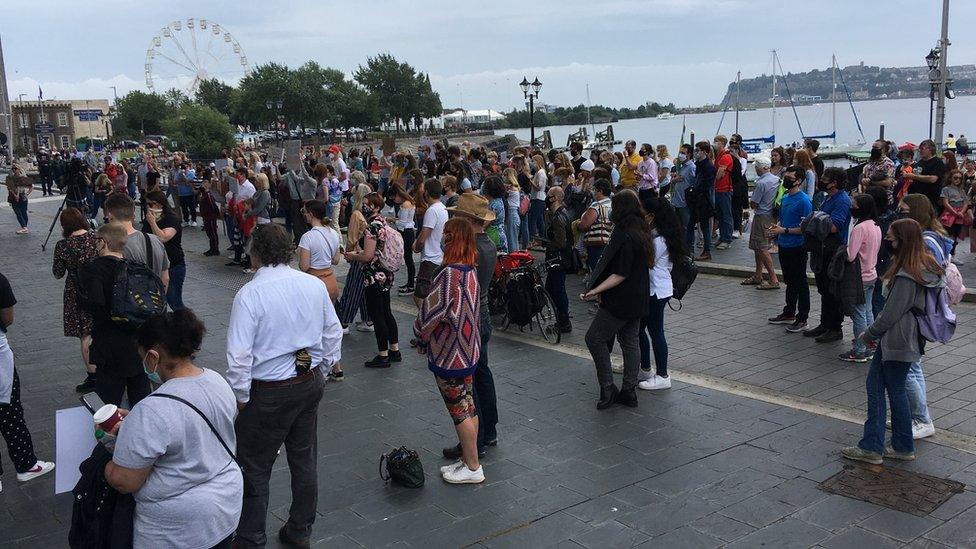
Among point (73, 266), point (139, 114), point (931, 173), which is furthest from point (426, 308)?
point (139, 114)

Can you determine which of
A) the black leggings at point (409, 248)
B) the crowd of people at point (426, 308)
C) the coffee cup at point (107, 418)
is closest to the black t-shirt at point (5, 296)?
the crowd of people at point (426, 308)

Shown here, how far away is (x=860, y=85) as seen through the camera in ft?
554

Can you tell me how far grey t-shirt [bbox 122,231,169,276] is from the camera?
20.6ft

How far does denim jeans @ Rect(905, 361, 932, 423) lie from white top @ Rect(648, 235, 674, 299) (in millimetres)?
1900

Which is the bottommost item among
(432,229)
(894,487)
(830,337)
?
(894,487)

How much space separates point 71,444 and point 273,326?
0.99m

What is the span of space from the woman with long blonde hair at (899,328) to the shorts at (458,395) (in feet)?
8.04

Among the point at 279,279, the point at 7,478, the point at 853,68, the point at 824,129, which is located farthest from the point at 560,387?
the point at 853,68

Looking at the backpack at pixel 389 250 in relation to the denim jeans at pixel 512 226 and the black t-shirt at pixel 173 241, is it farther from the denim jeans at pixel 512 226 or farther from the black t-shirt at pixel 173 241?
the denim jeans at pixel 512 226

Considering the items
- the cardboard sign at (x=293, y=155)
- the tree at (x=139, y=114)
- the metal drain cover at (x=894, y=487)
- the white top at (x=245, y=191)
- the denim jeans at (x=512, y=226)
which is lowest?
the metal drain cover at (x=894, y=487)

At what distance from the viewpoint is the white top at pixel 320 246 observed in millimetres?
6961

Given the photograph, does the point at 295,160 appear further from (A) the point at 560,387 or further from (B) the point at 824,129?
(B) the point at 824,129

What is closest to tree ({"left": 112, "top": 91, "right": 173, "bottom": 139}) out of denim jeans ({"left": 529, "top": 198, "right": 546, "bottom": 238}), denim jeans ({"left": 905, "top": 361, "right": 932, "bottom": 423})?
denim jeans ({"left": 529, "top": 198, "right": 546, "bottom": 238})

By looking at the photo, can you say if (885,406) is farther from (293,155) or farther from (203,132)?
(203,132)
